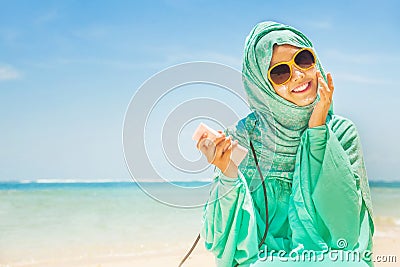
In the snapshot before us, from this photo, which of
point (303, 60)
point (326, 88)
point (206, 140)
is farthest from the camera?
point (303, 60)

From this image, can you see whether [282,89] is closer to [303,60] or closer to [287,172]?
[303,60]

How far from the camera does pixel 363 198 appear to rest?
216 centimetres

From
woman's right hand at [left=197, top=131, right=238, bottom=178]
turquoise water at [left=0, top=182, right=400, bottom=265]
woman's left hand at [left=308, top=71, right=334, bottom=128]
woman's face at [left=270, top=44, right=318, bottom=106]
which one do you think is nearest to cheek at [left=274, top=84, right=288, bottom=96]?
woman's face at [left=270, top=44, right=318, bottom=106]

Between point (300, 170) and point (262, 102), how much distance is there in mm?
312

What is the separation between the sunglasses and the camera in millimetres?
2102

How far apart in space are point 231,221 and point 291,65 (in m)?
0.64

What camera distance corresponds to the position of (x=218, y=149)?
1874mm

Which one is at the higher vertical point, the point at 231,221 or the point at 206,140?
the point at 206,140

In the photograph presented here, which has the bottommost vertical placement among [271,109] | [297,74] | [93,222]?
[93,222]

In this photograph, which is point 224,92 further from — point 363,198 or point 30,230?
point 30,230

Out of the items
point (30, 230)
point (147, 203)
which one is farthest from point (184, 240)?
point (147, 203)

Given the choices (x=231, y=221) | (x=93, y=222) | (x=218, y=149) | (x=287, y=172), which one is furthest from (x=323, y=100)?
(x=93, y=222)

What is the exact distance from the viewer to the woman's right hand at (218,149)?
6.10ft

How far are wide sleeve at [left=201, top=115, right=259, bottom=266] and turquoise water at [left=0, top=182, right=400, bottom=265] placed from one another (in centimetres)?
173
